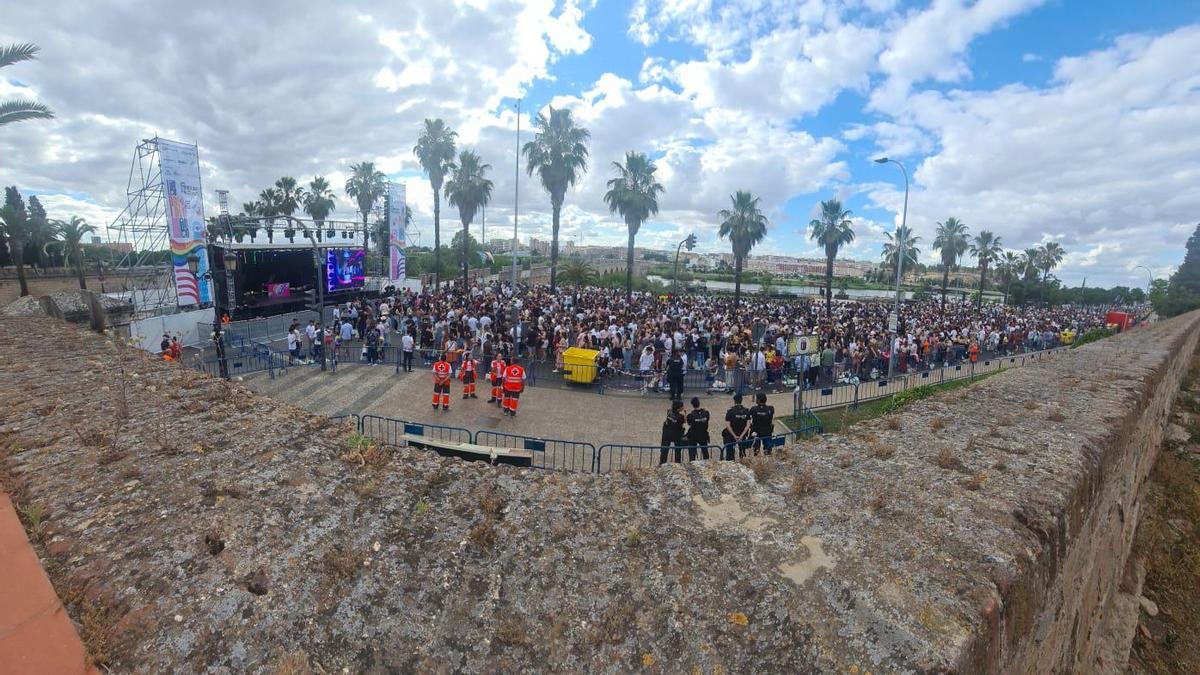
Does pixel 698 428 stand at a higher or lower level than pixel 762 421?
lower

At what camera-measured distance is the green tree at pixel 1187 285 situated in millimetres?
55344

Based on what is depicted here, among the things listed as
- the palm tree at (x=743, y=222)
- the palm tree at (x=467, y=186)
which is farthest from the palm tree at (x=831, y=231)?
the palm tree at (x=467, y=186)

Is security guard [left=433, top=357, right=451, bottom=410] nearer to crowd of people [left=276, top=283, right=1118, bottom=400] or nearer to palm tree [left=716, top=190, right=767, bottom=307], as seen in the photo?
crowd of people [left=276, top=283, right=1118, bottom=400]

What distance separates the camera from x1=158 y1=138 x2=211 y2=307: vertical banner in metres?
21.5

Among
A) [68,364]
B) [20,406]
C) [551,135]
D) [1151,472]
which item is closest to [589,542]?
[20,406]

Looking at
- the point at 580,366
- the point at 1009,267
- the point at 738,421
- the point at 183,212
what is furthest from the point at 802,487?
the point at 1009,267

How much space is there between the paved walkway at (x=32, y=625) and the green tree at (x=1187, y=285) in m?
78.4

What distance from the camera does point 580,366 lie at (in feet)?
50.1

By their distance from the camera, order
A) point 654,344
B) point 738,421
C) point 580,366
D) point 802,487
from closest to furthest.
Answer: point 802,487
point 738,421
point 580,366
point 654,344

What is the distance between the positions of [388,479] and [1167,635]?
39.9 feet

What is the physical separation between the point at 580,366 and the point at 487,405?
3121mm

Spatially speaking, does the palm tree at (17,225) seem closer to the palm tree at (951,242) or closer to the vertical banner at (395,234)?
the vertical banner at (395,234)

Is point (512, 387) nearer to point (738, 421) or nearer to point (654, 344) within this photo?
point (654, 344)

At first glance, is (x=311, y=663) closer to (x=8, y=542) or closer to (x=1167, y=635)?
(x=8, y=542)
